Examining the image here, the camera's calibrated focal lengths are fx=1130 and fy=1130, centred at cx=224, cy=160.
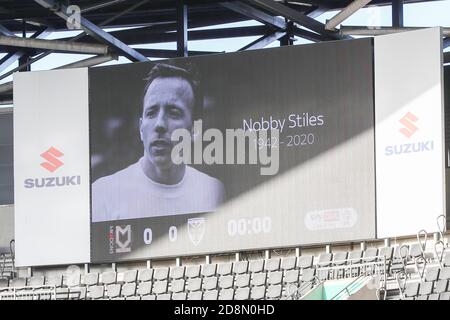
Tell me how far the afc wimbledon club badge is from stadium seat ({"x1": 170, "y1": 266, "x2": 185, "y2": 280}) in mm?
698

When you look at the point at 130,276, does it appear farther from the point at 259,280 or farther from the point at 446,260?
the point at 446,260

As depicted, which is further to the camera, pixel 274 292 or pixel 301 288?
pixel 274 292

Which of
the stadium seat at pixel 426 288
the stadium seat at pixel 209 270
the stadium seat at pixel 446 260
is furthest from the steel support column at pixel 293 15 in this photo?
the stadium seat at pixel 426 288

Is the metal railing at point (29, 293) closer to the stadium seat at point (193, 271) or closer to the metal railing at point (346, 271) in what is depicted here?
the stadium seat at point (193, 271)

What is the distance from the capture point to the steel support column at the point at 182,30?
65.3 ft

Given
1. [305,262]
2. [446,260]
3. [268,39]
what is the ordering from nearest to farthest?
[446,260]
[305,262]
[268,39]

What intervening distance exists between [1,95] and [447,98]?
856 cm

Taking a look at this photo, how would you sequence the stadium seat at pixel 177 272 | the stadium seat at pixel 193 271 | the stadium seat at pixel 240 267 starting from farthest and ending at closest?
the stadium seat at pixel 177 272 → the stadium seat at pixel 193 271 → the stadium seat at pixel 240 267

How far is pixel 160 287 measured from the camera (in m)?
16.9

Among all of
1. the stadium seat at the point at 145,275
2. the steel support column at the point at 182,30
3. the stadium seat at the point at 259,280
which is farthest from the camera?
the steel support column at the point at 182,30

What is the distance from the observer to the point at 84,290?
685 inches

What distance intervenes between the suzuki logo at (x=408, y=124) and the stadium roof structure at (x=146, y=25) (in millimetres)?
2551

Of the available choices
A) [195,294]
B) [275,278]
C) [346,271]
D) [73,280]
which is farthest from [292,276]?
[73,280]

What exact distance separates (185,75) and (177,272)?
131 inches
